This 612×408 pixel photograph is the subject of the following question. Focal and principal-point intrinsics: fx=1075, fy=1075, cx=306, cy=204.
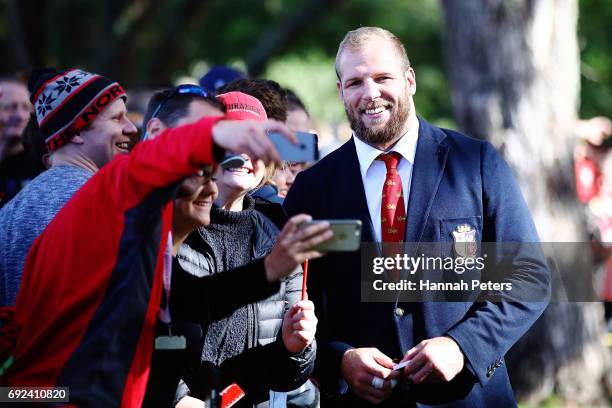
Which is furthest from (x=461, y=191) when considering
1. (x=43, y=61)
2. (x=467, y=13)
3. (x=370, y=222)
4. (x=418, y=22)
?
(x=418, y=22)

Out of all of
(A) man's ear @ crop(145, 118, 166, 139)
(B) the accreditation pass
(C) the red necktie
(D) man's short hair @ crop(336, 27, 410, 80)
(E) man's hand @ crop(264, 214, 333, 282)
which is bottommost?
(B) the accreditation pass

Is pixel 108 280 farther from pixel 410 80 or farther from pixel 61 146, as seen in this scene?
pixel 410 80

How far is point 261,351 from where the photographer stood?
4.32 m

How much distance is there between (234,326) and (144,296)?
3.68 ft

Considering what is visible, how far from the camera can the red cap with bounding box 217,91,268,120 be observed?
4637mm

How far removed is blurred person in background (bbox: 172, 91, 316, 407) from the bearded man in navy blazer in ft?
0.71

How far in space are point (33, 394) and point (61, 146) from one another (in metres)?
1.40

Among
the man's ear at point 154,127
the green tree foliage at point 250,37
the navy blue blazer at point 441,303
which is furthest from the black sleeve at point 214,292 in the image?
the green tree foliage at point 250,37

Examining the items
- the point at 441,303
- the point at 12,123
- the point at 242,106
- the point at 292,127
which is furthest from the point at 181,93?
the point at 12,123

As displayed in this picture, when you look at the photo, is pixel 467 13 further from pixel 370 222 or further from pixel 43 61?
pixel 43 61

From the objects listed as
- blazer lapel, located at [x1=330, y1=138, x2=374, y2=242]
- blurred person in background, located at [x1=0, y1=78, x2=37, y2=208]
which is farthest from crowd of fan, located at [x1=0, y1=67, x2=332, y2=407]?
blurred person in background, located at [x1=0, y1=78, x2=37, y2=208]

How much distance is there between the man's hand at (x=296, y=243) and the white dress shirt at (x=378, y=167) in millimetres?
1167

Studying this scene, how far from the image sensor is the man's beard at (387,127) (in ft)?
15.0

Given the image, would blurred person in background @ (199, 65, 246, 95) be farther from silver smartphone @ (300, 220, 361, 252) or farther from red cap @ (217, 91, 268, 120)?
silver smartphone @ (300, 220, 361, 252)
